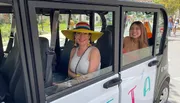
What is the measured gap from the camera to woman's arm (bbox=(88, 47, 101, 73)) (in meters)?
2.05

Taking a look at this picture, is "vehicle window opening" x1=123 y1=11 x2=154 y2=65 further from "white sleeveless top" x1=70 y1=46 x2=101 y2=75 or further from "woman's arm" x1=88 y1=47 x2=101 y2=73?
"white sleeveless top" x1=70 y1=46 x2=101 y2=75

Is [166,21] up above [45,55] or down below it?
above

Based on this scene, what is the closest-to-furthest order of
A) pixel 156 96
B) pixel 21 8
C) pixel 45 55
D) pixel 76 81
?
pixel 21 8
pixel 45 55
pixel 76 81
pixel 156 96

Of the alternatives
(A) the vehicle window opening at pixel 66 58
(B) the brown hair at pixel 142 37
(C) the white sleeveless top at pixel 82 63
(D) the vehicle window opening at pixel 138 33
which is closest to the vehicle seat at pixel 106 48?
(A) the vehicle window opening at pixel 66 58

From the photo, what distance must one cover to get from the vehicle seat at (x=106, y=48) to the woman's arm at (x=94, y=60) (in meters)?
0.05

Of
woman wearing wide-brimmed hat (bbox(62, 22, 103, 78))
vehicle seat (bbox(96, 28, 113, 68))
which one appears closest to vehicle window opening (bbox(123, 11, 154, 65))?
vehicle seat (bbox(96, 28, 113, 68))

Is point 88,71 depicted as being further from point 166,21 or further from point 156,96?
point 166,21

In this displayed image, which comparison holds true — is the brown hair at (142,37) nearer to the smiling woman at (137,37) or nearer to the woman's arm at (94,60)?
the smiling woman at (137,37)

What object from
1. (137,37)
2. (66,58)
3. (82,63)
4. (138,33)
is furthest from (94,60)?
(138,33)

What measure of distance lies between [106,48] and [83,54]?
0.83ft

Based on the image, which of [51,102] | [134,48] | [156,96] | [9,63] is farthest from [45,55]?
[156,96]

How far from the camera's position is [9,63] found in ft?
7.99

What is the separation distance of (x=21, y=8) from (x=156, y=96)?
2379 mm

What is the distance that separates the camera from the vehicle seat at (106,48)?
2100mm
